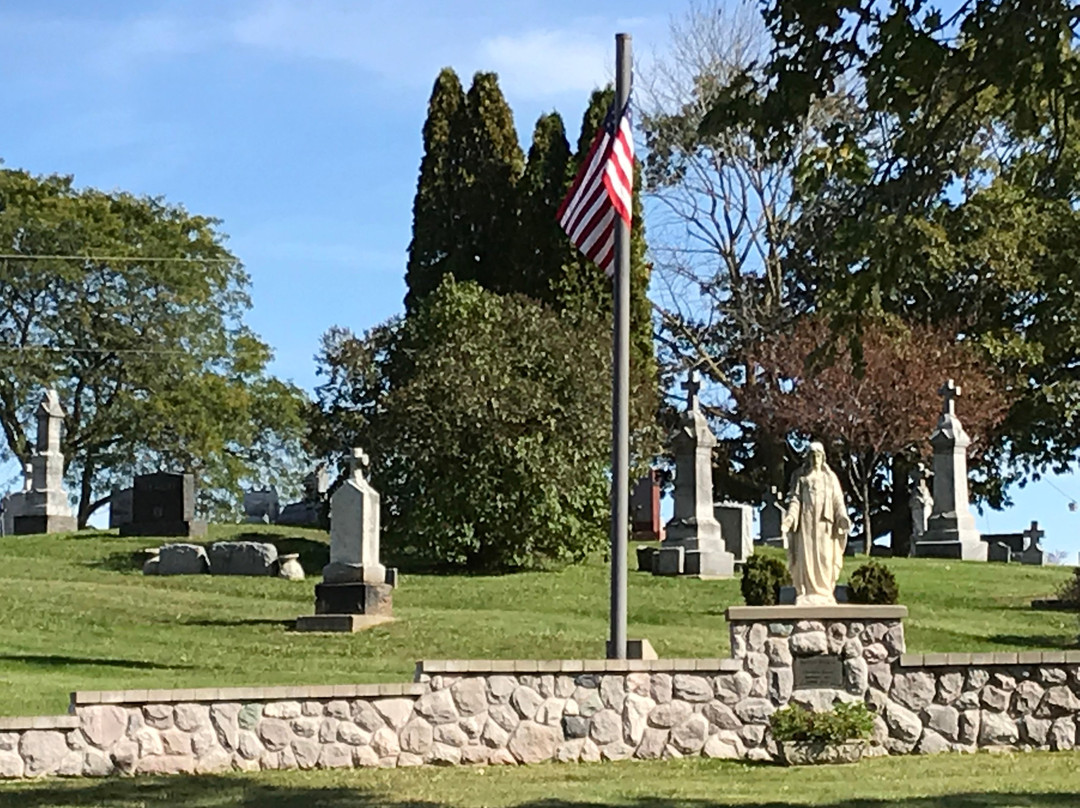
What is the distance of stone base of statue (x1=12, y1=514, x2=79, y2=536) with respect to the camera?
42250 mm

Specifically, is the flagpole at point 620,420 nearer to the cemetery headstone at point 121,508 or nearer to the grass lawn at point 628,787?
the grass lawn at point 628,787

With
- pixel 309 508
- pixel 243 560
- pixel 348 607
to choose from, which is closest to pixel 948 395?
pixel 243 560

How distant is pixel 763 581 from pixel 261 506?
2862 cm

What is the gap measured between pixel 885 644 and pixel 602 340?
20.3m

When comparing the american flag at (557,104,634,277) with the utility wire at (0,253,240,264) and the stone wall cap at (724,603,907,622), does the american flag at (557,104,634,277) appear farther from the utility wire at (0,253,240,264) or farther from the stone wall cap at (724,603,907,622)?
the utility wire at (0,253,240,264)

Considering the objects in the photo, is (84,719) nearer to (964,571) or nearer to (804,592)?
(804,592)

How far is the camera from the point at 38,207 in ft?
186

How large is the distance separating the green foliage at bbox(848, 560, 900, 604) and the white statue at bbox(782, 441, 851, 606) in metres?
6.31

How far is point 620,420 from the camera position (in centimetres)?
1655

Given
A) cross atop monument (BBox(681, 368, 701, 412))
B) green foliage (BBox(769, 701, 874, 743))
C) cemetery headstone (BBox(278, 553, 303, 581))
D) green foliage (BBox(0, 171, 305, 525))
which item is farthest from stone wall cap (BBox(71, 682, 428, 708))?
green foliage (BBox(0, 171, 305, 525))

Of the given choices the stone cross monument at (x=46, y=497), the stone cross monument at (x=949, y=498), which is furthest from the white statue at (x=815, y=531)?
the stone cross monument at (x=46, y=497)

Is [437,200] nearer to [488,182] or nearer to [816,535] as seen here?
[488,182]

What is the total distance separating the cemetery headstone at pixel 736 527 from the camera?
3494cm

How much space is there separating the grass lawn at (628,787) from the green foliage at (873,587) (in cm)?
823
